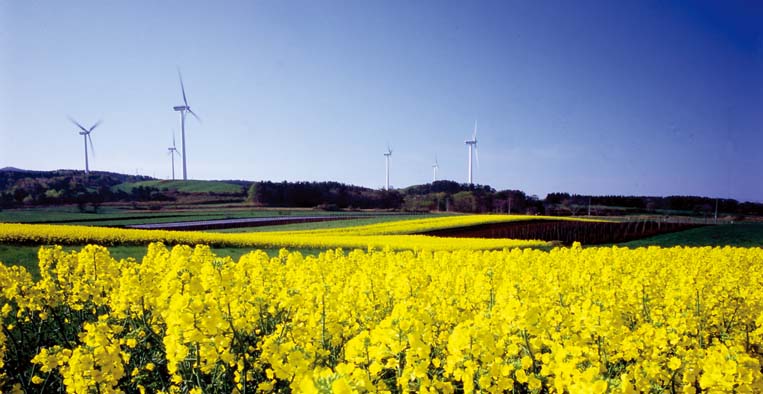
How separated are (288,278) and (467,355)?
479 centimetres

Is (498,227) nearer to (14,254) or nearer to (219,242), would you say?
(219,242)

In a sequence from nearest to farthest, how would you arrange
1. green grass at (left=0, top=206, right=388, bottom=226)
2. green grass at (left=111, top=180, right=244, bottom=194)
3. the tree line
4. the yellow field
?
the yellow field < green grass at (left=0, top=206, right=388, bottom=226) < the tree line < green grass at (left=111, top=180, right=244, bottom=194)

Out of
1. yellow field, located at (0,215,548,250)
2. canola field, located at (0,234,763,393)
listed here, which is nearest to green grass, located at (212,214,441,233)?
yellow field, located at (0,215,548,250)

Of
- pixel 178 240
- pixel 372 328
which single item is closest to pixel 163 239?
pixel 178 240

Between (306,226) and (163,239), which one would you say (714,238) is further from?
(163,239)

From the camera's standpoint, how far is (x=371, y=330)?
588 cm

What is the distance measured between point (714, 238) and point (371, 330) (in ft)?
125

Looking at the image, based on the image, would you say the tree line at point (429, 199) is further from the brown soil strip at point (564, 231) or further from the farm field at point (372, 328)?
the farm field at point (372, 328)

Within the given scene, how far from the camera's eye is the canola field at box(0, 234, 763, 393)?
156 inches

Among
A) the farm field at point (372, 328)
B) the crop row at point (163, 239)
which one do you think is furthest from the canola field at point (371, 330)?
the crop row at point (163, 239)

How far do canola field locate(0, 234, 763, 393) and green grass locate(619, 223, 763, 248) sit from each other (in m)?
25.2

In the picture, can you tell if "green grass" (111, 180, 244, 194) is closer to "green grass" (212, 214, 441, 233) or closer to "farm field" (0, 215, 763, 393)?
"green grass" (212, 214, 441, 233)

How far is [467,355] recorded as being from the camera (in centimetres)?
409

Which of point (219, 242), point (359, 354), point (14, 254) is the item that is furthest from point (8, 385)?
point (219, 242)
